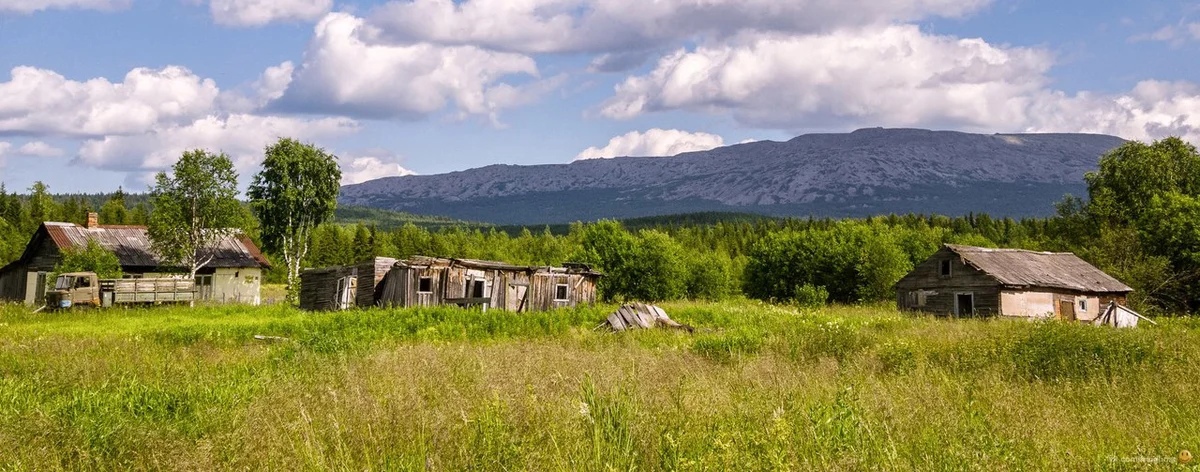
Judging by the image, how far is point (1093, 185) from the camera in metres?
56.7

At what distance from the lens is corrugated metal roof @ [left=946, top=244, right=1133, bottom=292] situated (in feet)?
133

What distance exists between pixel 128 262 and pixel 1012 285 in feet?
166

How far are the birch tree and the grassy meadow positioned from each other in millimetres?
41567

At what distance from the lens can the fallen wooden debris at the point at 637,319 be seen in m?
26.5

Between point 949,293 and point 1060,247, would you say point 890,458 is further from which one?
point 1060,247

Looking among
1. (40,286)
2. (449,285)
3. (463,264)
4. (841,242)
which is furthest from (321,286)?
(841,242)

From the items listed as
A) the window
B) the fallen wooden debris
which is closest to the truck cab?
the fallen wooden debris

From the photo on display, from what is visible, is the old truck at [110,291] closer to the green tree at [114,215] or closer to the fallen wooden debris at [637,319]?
→ the fallen wooden debris at [637,319]

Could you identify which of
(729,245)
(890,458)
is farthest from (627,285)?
(729,245)

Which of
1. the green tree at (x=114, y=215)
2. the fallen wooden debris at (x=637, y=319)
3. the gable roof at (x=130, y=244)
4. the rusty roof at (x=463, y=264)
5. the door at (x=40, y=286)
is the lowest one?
the fallen wooden debris at (x=637, y=319)

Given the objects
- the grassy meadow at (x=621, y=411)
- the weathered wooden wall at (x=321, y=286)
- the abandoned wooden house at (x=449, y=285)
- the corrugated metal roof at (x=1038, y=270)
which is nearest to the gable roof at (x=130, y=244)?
the weathered wooden wall at (x=321, y=286)

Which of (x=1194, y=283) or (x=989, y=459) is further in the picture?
(x=1194, y=283)

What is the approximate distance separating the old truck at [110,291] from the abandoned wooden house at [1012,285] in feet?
134

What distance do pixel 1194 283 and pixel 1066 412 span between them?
156ft
